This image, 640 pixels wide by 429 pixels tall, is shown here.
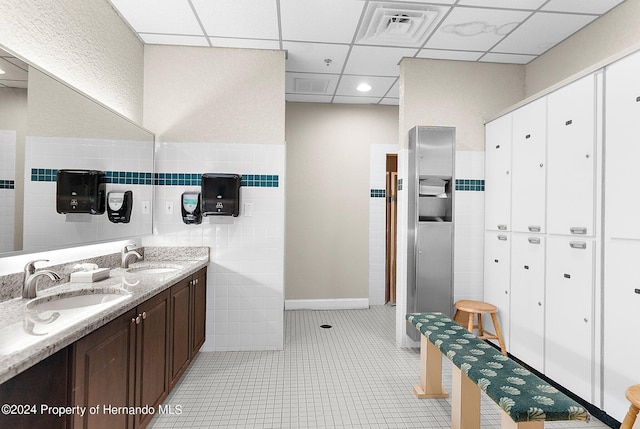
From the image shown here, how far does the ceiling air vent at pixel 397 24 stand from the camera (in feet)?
8.94

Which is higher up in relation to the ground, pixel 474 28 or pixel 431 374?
pixel 474 28

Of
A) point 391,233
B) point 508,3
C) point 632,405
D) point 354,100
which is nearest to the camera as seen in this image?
point 632,405

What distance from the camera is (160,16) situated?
9.46 feet

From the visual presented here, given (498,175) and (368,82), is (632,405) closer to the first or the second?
(498,175)

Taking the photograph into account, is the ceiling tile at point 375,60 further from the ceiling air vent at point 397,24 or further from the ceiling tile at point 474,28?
the ceiling tile at point 474,28

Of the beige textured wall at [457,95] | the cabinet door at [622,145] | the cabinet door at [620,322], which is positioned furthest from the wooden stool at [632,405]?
the beige textured wall at [457,95]

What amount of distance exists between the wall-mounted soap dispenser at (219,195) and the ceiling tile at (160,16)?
1325mm

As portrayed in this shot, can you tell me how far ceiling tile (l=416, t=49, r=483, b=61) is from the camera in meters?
3.44

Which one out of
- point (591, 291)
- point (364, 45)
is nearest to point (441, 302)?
point (591, 291)

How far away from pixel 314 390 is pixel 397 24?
310 centimetres

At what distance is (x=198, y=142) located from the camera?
11.1ft

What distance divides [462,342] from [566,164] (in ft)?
4.94

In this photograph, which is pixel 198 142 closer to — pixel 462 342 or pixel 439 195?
pixel 439 195

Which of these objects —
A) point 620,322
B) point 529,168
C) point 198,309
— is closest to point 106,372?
point 198,309
